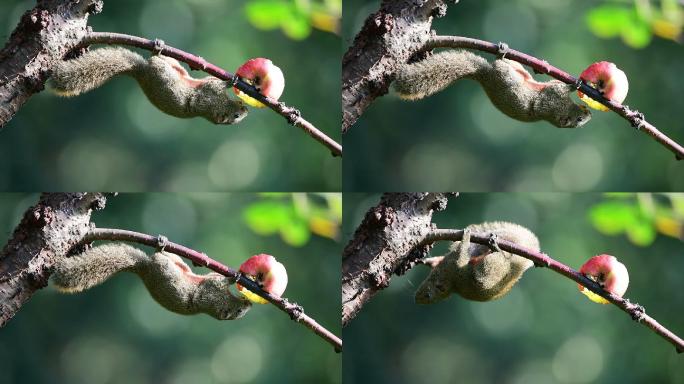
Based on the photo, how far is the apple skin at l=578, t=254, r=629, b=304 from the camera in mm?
2986

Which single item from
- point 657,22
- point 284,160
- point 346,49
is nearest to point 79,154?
point 284,160

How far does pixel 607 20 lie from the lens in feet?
10.3

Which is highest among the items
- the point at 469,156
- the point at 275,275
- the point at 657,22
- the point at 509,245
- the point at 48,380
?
the point at 657,22

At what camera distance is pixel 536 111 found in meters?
3.01

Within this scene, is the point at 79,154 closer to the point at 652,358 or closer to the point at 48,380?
the point at 48,380

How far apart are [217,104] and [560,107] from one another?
3.65 ft

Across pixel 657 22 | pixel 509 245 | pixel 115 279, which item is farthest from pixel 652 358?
pixel 115 279

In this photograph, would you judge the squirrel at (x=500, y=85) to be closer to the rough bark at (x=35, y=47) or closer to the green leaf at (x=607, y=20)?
the green leaf at (x=607, y=20)

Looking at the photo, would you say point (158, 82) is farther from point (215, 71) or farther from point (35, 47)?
point (35, 47)

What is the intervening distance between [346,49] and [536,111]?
2.13 ft

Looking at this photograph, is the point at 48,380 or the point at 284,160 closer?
the point at 48,380

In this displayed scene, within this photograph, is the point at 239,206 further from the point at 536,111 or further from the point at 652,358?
the point at 652,358

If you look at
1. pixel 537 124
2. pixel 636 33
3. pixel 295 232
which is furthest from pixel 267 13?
pixel 636 33

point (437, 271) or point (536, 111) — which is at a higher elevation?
point (536, 111)
